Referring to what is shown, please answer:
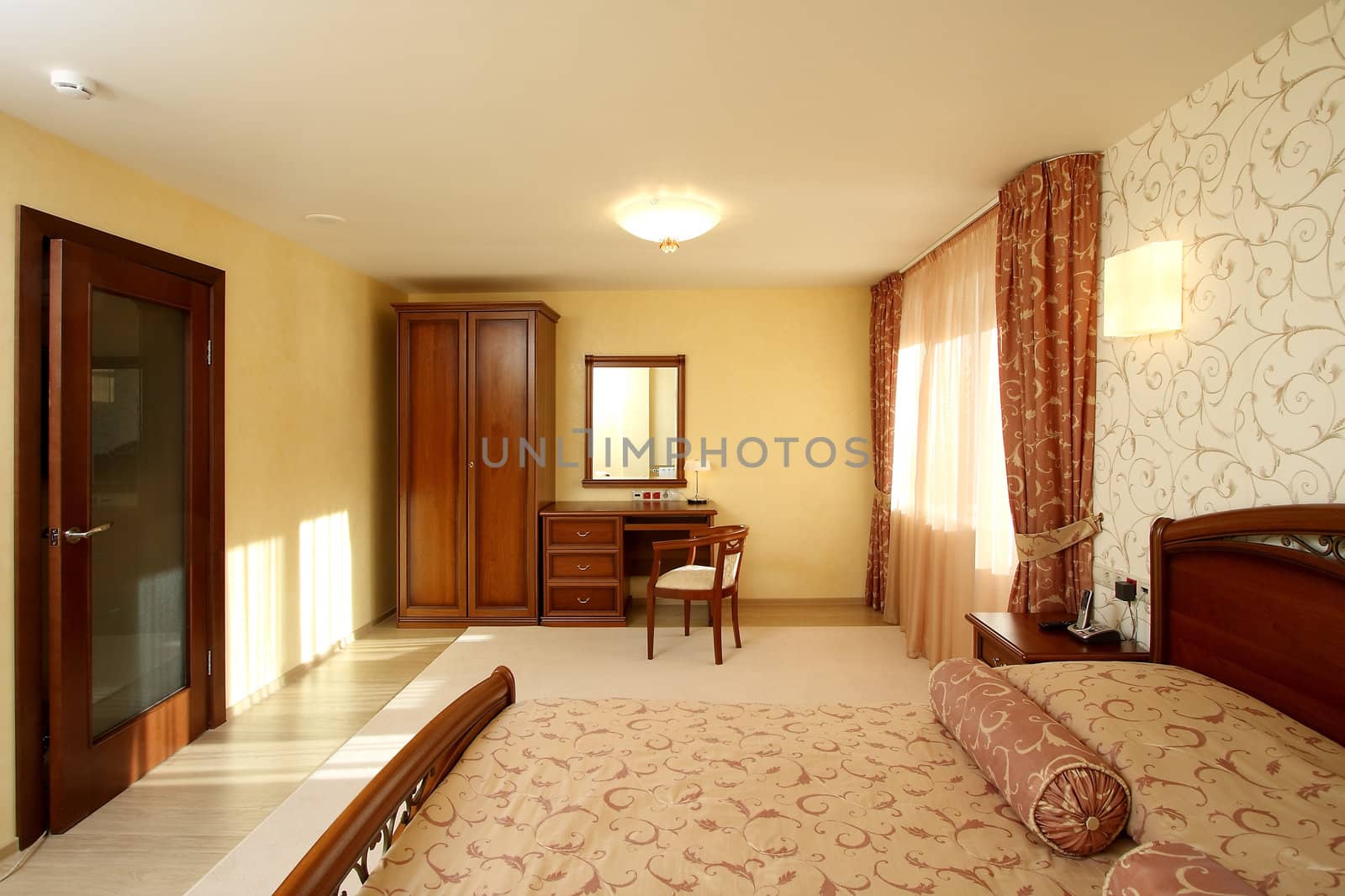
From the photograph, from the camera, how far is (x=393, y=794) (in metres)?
1.33

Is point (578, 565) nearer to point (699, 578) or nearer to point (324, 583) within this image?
point (699, 578)

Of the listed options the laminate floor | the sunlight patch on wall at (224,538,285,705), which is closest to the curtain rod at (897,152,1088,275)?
the laminate floor

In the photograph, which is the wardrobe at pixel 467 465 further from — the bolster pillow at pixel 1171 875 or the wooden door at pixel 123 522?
the bolster pillow at pixel 1171 875

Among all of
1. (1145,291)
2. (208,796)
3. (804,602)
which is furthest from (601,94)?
(804,602)

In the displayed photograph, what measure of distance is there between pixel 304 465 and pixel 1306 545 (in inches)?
172

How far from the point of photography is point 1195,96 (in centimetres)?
203

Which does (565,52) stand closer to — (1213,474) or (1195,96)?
(1195,96)

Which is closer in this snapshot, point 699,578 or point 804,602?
point 699,578

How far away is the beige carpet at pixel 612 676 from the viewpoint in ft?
8.18

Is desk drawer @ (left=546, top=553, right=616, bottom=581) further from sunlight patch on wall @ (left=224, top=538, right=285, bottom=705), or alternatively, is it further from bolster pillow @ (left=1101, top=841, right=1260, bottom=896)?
bolster pillow @ (left=1101, top=841, right=1260, bottom=896)

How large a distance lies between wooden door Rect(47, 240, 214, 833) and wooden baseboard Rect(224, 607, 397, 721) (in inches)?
9.4

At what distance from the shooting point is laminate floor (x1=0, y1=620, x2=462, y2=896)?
2.09 meters

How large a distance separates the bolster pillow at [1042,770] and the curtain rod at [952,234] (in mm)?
2355

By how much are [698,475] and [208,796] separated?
360cm
